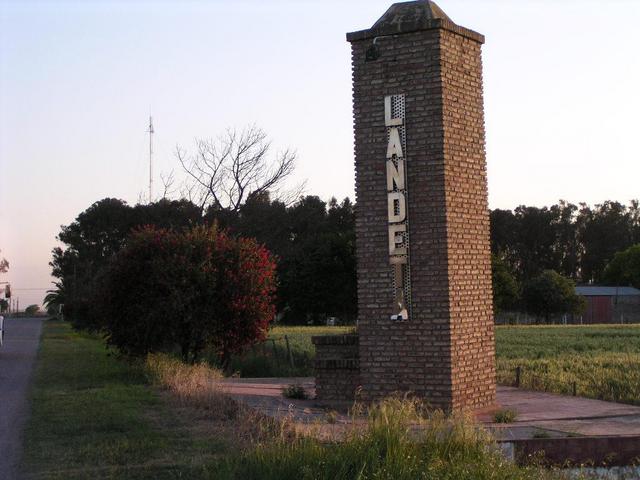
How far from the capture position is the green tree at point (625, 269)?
9925cm

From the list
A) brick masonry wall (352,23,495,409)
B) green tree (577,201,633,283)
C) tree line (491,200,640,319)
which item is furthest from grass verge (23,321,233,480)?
green tree (577,201,633,283)

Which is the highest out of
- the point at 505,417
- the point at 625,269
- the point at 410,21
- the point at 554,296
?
the point at 625,269

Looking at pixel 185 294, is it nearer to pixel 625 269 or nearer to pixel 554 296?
pixel 554 296

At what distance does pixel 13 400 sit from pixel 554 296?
230 feet

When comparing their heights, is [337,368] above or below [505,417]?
above

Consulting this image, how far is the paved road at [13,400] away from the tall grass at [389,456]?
3.08 meters

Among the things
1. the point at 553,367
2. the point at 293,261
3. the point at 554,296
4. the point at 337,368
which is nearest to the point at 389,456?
the point at 337,368

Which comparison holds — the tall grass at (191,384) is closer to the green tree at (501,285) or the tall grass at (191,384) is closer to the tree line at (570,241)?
the green tree at (501,285)

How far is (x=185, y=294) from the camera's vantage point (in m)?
20.8

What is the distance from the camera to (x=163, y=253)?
2139 centimetres

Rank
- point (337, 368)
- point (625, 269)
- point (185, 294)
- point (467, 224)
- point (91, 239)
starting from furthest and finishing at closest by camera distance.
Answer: point (625, 269) → point (91, 239) → point (185, 294) → point (337, 368) → point (467, 224)

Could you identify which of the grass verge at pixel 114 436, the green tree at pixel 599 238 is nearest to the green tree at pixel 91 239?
the grass verge at pixel 114 436

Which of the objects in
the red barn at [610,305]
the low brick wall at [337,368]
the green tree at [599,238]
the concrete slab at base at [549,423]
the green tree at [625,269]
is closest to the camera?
the concrete slab at base at [549,423]

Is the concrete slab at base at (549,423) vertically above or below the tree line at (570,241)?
below
